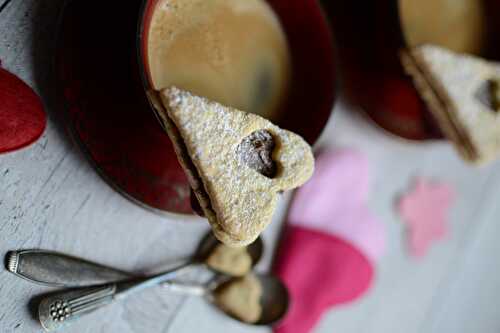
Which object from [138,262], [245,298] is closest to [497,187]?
[245,298]

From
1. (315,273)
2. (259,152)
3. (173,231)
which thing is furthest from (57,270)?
(315,273)

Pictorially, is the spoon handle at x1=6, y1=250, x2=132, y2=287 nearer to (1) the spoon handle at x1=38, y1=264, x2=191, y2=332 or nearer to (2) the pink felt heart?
(1) the spoon handle at x1=38, y1=264, x2=191, y2=332

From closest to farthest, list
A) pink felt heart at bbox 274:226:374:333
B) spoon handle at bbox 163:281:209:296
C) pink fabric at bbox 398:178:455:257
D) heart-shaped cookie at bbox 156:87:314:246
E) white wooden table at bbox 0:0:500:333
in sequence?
heart-shaped cookie at bbox 156:87:314:246
white wooden table at bbox 0:0:500:333
spoon handle at bbox 163:281:209:296
pink felt heart at bbox 274:226:374:333
pink fabric at bbox 398:178:455:257

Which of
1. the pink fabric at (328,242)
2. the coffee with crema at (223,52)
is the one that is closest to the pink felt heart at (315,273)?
the pink fabric at (328,242)

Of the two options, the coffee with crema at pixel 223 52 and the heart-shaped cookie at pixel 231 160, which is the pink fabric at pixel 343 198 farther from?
the heart-shaped cookie at pixel 231 160

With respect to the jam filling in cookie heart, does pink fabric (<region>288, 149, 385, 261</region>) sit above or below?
below

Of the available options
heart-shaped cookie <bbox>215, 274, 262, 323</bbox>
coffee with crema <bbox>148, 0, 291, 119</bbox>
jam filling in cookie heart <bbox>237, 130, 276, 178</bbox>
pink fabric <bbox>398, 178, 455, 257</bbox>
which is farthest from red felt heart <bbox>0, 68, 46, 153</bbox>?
pink fabric <bbox>398, 178, 455, 257</bbox>

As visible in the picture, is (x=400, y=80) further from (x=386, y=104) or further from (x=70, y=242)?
(x=70, y=242)
